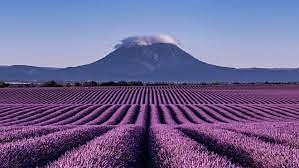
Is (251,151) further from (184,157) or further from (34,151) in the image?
(34,151)

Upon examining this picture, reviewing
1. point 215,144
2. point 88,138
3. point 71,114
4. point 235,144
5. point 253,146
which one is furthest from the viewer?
point 71,114

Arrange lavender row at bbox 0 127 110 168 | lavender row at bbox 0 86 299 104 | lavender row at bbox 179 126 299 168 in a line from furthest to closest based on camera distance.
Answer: lavender row at bbox 0 86 299 104, lavender row at bbox 0 127 110 168, lavender row at bbox 179 126 299 168

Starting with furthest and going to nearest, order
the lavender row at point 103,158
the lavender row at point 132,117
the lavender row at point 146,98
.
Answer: the lavender row at point 146,98
the lavender row at point 132,117
the lavender row at point 103,158

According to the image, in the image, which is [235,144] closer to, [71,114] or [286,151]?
[286,151]

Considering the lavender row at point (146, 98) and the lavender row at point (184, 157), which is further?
the lavender row at point (146, 98)

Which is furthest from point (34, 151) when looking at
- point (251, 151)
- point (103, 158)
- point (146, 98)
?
point (146, 98)

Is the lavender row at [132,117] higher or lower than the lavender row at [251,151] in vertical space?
lower

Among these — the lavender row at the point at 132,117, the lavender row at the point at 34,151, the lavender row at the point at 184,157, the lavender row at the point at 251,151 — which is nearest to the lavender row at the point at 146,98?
the lavender row at the point at 132,117

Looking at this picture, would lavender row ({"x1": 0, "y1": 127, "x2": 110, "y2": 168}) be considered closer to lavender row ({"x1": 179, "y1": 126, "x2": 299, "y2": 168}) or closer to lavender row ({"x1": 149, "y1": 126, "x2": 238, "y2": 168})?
lavender row ({"x1": 149, "y1": 126, "x2": 238, "y2": 168})

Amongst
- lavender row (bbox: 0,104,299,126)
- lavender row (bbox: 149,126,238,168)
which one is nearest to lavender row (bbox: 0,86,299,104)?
lavender row (bbox: 0,104,299,126)

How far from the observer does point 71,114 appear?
3497 centimetres

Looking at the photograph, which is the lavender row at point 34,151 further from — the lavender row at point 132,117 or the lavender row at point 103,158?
the lavender row at point 132,117

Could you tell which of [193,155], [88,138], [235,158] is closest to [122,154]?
[193,155]

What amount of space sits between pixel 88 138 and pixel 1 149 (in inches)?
179
